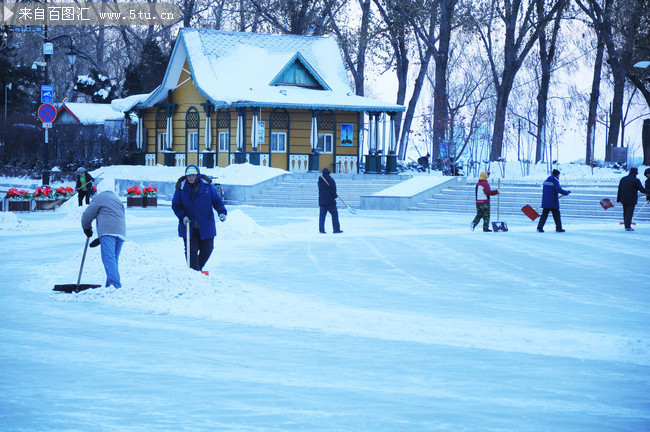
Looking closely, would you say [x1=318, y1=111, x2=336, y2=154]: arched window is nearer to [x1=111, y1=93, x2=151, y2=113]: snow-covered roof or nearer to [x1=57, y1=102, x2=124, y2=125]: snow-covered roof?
[x1=111, y1=93, x2=151, y2=113]: snow-covered roof

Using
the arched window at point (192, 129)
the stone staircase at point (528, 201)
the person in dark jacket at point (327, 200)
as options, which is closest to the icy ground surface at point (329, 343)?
the person in dark jacket at point (327, 200)

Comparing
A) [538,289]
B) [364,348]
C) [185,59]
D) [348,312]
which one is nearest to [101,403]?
[364,348]

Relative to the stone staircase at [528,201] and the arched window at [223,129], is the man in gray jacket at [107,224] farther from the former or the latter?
the arched window at [223,129]

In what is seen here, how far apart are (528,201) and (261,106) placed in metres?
14.1

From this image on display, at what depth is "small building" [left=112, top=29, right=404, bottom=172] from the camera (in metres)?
41.8

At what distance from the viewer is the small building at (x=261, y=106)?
137ft

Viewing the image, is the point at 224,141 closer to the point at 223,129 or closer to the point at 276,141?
the point at 223,129

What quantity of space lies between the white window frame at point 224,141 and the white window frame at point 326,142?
4231 mm

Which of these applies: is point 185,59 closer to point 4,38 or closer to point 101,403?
point 4,38

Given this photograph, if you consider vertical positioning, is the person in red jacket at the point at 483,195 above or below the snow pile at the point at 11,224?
above

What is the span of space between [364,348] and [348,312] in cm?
187

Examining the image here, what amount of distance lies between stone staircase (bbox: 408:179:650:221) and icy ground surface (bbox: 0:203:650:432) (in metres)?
12.6

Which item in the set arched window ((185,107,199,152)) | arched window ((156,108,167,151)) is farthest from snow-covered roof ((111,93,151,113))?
arched window ((185,107,199,152))

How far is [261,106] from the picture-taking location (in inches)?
1598
